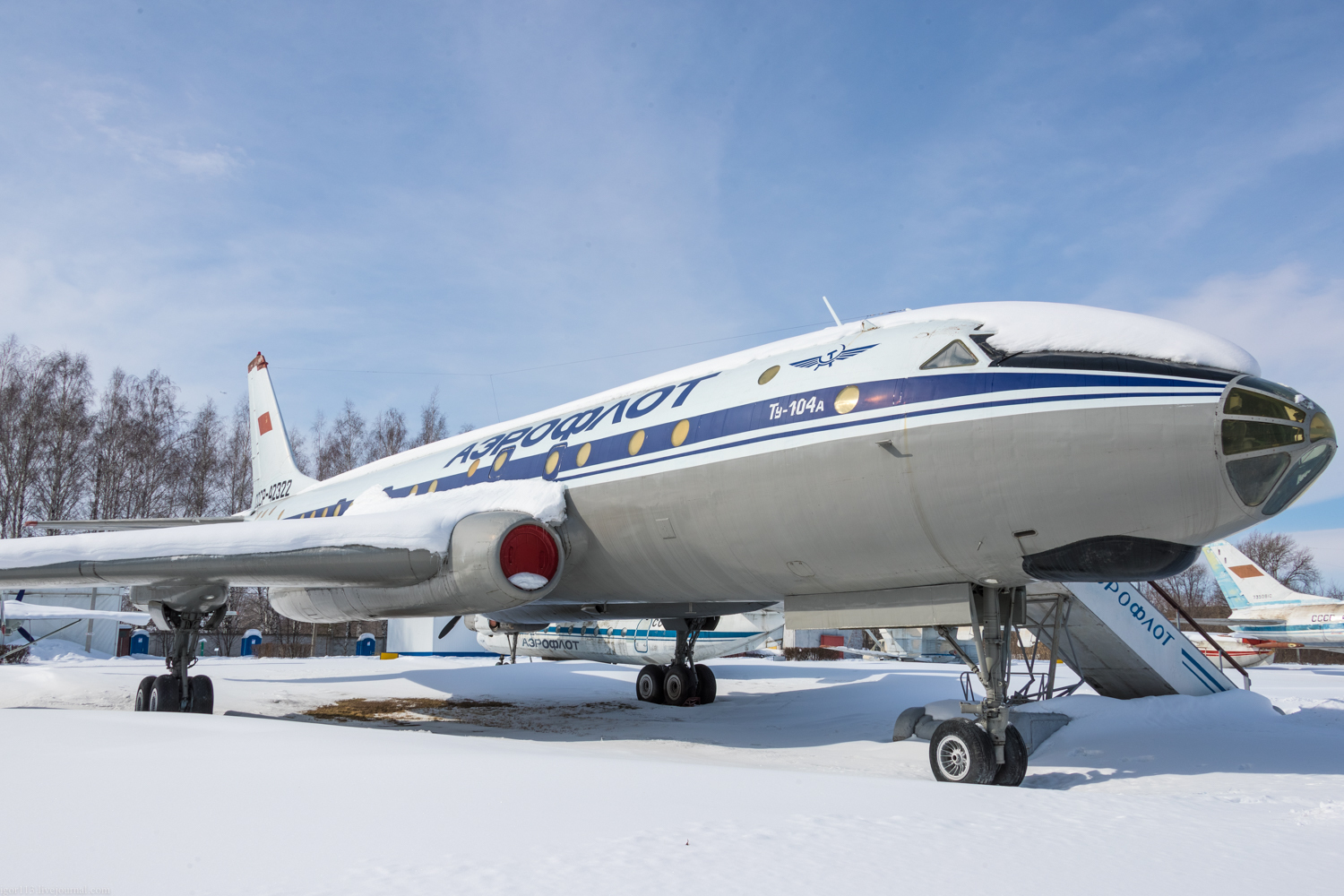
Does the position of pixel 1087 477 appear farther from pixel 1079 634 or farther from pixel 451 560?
pixel 451 560

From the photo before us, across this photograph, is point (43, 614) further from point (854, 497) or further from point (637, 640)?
point (854, 497)

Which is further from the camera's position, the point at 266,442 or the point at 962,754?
the point at 266,442

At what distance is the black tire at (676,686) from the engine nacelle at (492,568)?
5803 millimetres

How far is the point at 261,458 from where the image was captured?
17688 mm

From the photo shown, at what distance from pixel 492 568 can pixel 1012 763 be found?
4.56 metres

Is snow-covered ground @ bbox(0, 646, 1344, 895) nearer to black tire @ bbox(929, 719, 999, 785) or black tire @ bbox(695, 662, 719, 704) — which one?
black tire @ bbox(929, 719, 999, 785)

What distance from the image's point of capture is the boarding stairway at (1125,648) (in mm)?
9617

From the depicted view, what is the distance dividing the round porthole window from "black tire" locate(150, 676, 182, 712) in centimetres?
876

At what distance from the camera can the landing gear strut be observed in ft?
20.2

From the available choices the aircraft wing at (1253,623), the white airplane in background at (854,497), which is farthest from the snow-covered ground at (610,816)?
the aircraft wing at (1253,623)

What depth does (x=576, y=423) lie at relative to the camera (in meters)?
9.70

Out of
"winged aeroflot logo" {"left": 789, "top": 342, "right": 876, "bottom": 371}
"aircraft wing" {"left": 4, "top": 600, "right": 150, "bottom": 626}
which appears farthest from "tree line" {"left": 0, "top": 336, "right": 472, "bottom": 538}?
"winged aeroflot logo" {"left": 789, "top": 342, "right": 876, "bottom": 371}

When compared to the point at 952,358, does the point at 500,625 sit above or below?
below

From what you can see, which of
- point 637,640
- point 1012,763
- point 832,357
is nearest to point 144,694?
point 832,357
